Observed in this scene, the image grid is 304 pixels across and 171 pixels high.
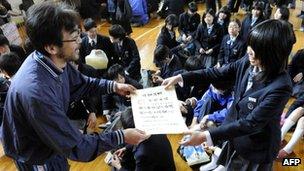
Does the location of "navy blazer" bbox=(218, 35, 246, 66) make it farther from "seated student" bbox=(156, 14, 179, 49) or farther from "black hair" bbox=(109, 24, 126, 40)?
"black hair" bbox=(109, 24, 126, 40)

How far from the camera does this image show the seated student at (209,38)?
203 inches

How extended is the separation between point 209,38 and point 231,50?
637mm

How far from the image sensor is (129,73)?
14.9 ft

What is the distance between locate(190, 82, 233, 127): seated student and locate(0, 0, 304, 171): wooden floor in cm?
48

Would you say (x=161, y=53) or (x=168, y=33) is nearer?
(x=161, y=53)

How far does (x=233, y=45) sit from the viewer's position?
4.62m

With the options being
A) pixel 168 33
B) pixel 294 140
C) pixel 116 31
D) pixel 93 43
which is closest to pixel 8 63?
pixel 93 43

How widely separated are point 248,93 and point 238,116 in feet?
0.62

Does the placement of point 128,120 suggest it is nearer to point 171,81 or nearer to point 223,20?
point 171,81

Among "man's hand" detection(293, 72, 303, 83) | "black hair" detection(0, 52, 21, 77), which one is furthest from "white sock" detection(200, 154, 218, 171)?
"black hair" detection(0, 52, 21, 77)

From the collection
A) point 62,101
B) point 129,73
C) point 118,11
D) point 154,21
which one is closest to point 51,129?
point 62,101

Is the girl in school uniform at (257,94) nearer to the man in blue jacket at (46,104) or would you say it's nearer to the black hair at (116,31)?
the man in blue jacket at (46,104)

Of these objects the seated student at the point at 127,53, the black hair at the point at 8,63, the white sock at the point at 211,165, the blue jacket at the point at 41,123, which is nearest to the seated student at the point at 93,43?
the seated student at the point at 127,53

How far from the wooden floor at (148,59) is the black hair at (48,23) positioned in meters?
2.06
